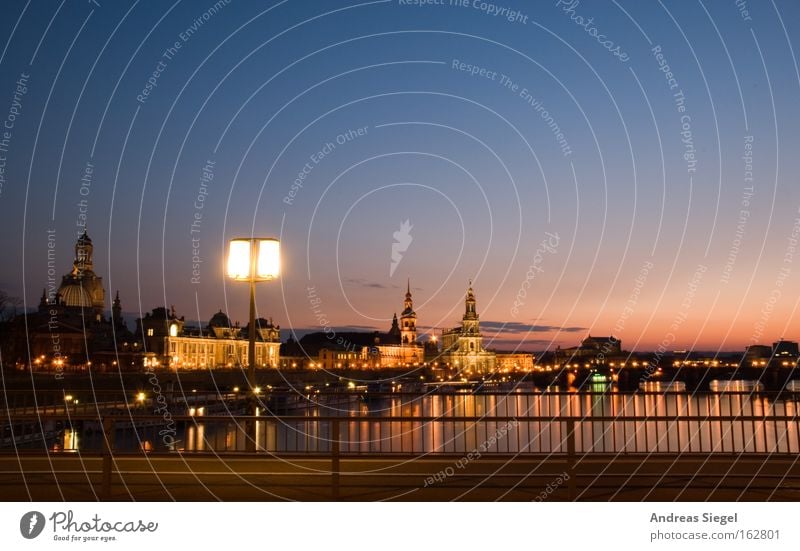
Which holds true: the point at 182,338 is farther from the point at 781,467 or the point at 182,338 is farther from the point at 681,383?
the point at 781,467

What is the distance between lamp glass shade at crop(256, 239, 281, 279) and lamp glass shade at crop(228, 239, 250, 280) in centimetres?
22

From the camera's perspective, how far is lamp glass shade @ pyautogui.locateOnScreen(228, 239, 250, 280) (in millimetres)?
14367

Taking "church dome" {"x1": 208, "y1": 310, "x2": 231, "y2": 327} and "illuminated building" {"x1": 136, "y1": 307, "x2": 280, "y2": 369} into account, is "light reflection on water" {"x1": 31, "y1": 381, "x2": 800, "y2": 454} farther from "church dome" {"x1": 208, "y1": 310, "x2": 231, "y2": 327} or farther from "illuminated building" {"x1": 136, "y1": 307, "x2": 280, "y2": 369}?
Result: "church dome" {"x1": 208, "y1": 310, "x2": 231, "y2": 327}

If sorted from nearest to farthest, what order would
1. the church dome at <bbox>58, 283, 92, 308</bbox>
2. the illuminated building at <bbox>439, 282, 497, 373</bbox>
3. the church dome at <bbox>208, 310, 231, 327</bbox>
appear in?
1. the church dome at <bbox>58, 283, 92, 308</bbox>
2. the church dome at <bbox>208, 310, 231, 327</bbox>
3. the illuminated building at <bbox>439, 282, 497, 373</bbox>

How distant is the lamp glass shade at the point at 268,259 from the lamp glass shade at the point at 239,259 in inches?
8.7

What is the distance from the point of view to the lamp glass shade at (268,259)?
14375mm

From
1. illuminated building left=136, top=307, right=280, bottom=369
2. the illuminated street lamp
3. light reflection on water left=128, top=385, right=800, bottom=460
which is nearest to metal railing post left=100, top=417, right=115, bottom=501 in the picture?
light reflection on water left=128, top=385, right=800, bottom=460

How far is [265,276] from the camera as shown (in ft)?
47.1

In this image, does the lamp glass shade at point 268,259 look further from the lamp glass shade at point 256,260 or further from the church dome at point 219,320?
the church dome at point 219,320

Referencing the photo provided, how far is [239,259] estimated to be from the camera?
1444 cm

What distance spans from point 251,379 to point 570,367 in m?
145
